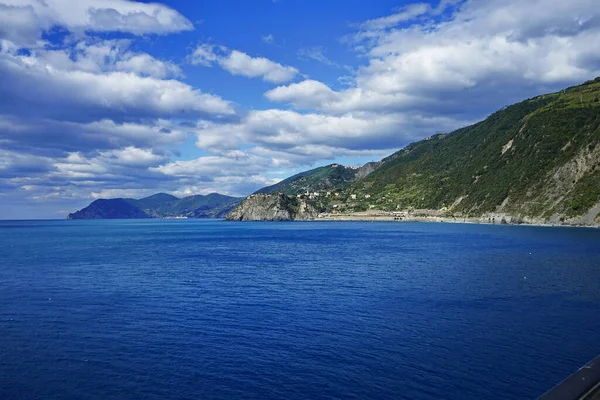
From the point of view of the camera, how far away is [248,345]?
121 ft

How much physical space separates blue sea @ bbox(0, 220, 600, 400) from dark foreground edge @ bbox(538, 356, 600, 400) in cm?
635

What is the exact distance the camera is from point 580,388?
19375mm

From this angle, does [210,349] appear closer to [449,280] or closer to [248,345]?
[248,345]

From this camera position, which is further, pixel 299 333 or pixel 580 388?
pixel 299 333

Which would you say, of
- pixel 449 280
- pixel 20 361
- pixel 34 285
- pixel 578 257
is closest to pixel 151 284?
pixel 34 285

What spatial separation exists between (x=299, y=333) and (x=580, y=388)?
2464 cm

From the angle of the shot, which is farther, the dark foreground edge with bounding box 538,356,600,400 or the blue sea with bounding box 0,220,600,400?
the blue sea with bounding box 0,220,600,400

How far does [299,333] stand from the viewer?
40.1 m

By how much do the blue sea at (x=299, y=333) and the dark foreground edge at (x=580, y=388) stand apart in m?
6.35

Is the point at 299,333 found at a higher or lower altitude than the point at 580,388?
lower

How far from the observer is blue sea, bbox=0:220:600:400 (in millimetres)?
28891

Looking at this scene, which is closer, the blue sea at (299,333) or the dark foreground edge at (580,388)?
the dark foreground edge at (580,388)

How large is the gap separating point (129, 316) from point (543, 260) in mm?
79284

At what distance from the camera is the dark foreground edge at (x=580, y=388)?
18.4 m
